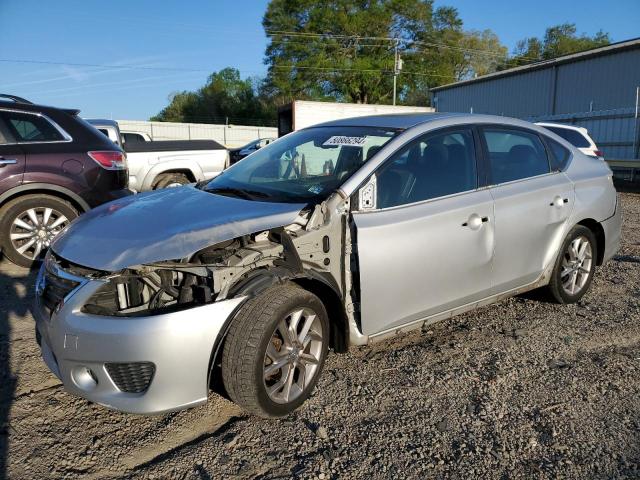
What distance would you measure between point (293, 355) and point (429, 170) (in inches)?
63.1

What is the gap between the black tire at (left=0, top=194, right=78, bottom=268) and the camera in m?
5.39

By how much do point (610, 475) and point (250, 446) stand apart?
1.72 metres

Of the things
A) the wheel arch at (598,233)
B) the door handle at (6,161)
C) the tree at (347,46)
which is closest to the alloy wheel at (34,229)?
the door handle at (6,161)

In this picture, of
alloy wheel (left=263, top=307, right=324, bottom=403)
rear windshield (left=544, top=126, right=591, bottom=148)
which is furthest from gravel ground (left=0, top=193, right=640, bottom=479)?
rear windshield (left=544, top=126, right=591, bottom=148)

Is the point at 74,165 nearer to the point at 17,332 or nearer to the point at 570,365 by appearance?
the point at 17,332

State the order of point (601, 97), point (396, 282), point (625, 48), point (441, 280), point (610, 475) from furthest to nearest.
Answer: point (601, 97)
point (625, 48)
point (441, 280)
point (396, 282)
point (610, 475)

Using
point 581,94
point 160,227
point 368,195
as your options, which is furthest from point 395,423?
point 581,94

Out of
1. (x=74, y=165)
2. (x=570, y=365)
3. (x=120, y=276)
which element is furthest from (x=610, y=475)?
(x=74, y=165)

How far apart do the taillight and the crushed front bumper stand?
11.7ft

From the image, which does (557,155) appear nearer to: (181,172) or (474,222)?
(474,222)

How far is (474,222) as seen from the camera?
356 cm

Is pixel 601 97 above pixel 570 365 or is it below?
above

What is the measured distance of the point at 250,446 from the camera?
8.63ft

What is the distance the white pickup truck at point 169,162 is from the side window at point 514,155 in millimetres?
6462
